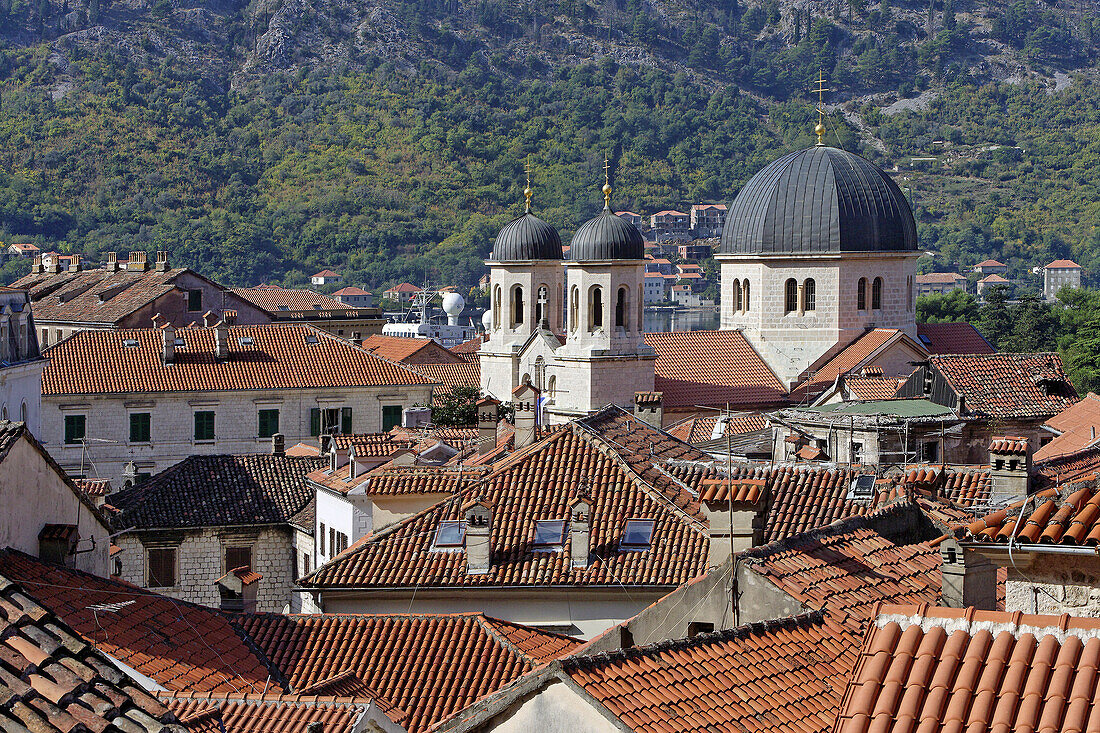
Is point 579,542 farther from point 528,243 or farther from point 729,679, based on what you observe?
point 528,243

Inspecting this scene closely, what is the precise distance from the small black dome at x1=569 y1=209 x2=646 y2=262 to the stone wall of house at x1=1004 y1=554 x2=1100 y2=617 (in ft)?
154

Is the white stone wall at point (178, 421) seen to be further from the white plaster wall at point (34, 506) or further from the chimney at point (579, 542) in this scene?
the chimney at point (579, 542)

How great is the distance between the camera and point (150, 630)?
1581 cm

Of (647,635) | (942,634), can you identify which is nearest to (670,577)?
(647,635)

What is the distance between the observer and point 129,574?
33.9 metres

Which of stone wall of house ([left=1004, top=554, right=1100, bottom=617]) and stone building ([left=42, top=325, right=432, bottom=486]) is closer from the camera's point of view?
stone wall of house ([left=1004, top=554, right=1100, bottom=617])

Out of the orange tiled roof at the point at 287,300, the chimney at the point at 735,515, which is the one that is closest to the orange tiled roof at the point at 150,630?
the chimney at the point at 735,515

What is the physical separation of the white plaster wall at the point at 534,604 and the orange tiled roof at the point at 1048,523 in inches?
381

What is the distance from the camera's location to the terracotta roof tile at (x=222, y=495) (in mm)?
34688

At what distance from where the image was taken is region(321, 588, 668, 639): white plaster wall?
727 inches

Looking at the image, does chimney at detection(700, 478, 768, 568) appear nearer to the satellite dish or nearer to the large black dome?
the large black dome

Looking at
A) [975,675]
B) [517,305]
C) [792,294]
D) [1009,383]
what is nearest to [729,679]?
[975,675]

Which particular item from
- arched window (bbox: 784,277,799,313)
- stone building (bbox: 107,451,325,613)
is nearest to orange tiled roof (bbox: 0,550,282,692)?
stone building (bbox: 107,451,325,613)

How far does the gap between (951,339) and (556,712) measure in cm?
5485
